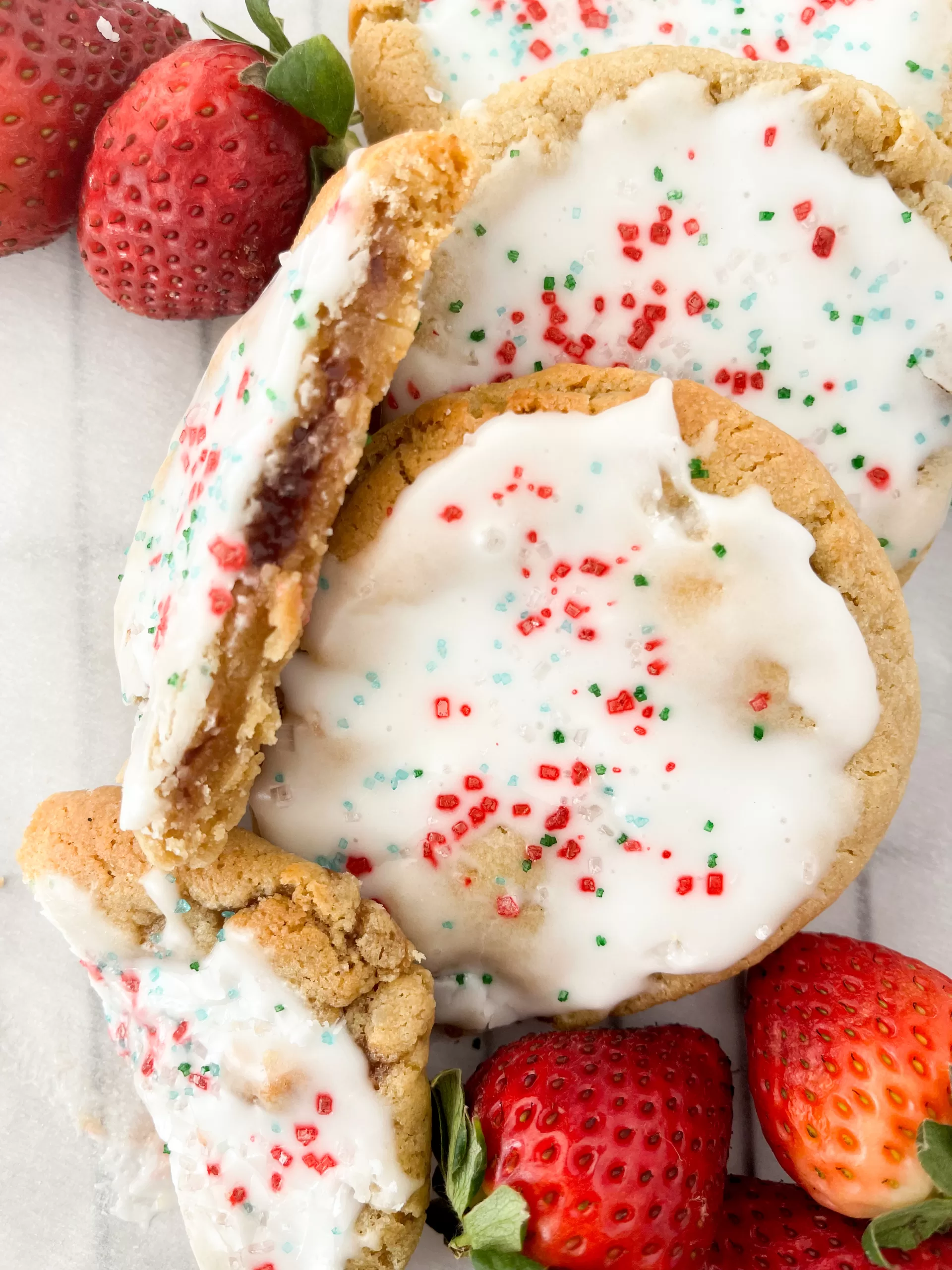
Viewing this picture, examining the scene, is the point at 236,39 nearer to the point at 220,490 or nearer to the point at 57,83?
the point at 57,83

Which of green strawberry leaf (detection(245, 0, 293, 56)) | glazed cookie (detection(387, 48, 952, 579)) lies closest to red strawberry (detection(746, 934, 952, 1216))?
glazed cookie (detection(387, 48, 952, 579))

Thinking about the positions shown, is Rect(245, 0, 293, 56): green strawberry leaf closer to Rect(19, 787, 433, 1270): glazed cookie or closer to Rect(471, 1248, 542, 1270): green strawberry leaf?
Rect(19, 787, 433, 1270): glazed cookie

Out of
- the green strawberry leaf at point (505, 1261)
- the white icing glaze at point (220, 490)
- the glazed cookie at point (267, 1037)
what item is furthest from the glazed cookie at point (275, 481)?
the green strawberry leaf at point (505, 1261)

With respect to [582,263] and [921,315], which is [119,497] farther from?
[921,315]

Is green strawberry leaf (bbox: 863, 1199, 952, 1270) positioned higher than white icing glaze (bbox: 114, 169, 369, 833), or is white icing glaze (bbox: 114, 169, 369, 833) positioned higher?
white icing glaze (bbox: 114, 169, 369, 833)

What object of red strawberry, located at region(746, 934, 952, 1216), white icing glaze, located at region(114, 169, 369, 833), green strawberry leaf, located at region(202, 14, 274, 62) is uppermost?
green strawberry leaf, located at region(202, 14, 274, 62)

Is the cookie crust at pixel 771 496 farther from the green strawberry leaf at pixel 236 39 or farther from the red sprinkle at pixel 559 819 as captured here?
the green strawberry leaf at pixel 236 39
